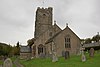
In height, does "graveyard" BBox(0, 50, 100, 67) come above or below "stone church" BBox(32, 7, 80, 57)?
below

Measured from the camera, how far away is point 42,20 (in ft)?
206

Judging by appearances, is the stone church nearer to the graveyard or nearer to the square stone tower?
the square stone tower

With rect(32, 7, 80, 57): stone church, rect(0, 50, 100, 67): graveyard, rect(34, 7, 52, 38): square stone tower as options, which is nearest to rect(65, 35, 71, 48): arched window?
rect(32, 7, 80, 57): stone church

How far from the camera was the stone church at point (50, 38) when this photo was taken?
4872cm

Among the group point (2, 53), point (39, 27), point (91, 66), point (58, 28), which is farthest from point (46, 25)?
point (91, 66)

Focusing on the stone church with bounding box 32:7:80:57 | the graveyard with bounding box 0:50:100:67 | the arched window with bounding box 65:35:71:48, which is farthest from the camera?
the arched window with bounding box 65:35:71:48

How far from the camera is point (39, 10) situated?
6309cm

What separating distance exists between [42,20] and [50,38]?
1000 centimetres

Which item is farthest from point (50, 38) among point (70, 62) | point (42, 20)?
point (70, 62)

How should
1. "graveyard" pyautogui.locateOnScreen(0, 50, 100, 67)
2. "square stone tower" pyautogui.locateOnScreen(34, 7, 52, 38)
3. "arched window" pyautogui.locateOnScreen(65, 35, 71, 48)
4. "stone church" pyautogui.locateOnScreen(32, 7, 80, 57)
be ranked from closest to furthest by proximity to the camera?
"graveyard" pyautogui.locateOnScreen(0, 50, 100, 67) → "stone church" pyautogui.locateOnScreen(32, 7, 80, 57) → "arched window" pyautogui.locateOnScreen(65, 35, 71, 48) → "square stone tower" pyautogui.locateOnScreen(34, 7, 52, 38)

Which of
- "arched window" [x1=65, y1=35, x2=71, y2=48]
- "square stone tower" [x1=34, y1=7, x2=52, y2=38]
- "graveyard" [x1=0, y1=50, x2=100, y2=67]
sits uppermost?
"square stone tower" [x1=34, y1=7, x2=52, y2=38]

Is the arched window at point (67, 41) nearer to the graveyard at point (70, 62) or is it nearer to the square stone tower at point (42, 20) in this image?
the square stone tower at point (42, 20)

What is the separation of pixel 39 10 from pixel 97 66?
45972mm

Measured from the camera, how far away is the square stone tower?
2443 inches
